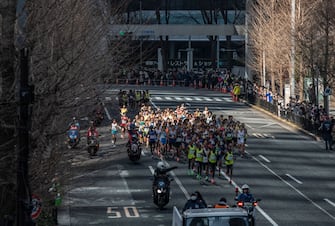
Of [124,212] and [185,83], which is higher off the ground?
[185,83]

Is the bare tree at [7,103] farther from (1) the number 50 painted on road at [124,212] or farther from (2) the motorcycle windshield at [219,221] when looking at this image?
(1) the number 50 painted on road at [124,212]

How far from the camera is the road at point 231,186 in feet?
94.4

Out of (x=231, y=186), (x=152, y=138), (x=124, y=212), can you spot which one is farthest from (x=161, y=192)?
(x=152, y=138)

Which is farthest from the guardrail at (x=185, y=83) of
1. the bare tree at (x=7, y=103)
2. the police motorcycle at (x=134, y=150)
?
the bare tree at (x=7, y=103)

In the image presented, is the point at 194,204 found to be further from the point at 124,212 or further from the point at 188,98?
the point at 188,98

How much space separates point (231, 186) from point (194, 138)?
392 centimetres

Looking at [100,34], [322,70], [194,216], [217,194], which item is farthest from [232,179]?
[322,70]

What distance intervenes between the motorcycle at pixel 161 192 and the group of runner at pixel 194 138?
5348 millimetres

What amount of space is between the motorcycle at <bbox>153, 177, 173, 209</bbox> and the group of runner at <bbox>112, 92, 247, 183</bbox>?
17.5 ft

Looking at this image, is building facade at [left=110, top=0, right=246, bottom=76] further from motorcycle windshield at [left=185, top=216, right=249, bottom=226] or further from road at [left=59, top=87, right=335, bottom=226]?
motorcycle windshield at [left=185, top=216, right=249, bottom=226]

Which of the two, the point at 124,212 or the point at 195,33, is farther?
the point at 195,33

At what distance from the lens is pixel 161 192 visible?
97.8ft

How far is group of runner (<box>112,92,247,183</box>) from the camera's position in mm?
35906

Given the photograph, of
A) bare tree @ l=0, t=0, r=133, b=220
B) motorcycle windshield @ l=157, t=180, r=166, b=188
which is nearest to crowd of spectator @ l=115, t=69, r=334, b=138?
motorcycle windshield @ l=157, t=180, r=166, b=188
